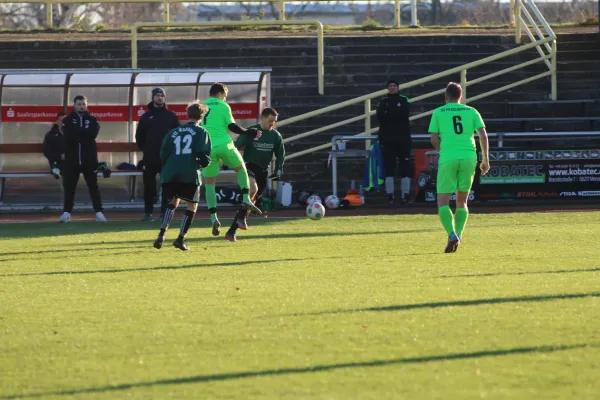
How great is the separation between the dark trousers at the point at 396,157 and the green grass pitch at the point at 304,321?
7335 millimetres

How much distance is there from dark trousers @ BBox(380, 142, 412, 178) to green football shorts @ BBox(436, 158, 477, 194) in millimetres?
8449

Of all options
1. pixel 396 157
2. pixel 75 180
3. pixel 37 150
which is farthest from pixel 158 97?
pixel 396 157

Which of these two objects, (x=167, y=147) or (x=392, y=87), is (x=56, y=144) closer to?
(x=392, y=87)

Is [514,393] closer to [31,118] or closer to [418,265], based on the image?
[418,265]

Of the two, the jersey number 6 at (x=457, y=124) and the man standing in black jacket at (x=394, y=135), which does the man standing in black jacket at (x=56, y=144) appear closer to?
the man standing in black jacket at (x=394, y=135)

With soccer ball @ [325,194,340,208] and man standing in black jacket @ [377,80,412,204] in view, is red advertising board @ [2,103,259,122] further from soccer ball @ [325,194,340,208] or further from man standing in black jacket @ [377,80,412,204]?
man standing in black jacket @ [377,80,412,204]

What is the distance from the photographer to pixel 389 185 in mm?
22359

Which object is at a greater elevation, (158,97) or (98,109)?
(158,97)

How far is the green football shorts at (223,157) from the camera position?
15.4 m

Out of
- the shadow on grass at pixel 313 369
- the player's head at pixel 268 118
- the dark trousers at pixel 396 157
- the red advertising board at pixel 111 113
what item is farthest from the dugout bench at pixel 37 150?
the shadow on grass at pixel 313 369

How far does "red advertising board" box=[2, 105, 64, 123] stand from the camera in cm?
2295

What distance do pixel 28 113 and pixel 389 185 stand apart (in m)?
6.87

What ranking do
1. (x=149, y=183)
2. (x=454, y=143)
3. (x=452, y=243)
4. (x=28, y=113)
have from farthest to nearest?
1. (x=28, y=113)
2. (x=149, y=183)
3. (x=454, y=143)
4. (x=452, y=243)

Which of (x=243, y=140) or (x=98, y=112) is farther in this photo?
(x=98, y=112)
